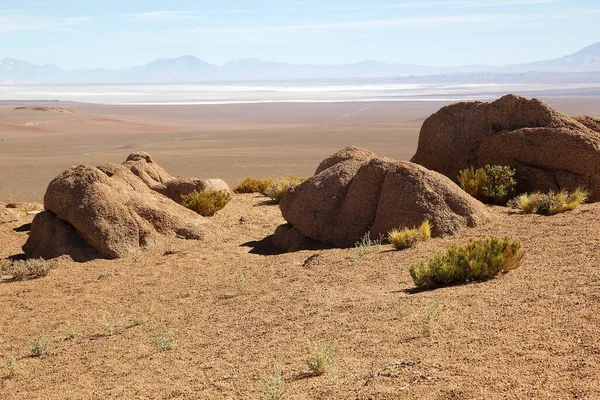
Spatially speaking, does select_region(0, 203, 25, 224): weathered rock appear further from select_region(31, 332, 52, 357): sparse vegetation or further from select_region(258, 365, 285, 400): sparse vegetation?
select_region(258, 365, 285, 400): sparse vegetation

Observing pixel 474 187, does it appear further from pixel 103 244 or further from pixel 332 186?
pixel 103 244

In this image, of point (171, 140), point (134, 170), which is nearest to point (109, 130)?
point (171, 140)

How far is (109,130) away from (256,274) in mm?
54491

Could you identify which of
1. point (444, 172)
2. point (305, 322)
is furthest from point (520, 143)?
point (305, 322)

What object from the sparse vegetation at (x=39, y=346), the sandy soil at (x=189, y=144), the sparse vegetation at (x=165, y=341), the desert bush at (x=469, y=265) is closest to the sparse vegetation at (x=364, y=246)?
the desert bush at (x=469, y=265)

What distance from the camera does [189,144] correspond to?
158ft

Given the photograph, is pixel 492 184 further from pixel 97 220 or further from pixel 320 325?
pixel 320 325

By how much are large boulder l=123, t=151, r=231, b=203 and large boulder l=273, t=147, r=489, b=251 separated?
4.51m

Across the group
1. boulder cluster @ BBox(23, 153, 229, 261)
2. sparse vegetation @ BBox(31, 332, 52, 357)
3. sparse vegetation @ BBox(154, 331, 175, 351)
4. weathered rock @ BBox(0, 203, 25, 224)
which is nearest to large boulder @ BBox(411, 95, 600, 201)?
boulder cluster @ BBox(23, 153, 229, 261)

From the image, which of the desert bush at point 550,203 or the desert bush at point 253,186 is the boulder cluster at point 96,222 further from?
the desert bush at point 253,186

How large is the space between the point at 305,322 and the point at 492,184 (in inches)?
326

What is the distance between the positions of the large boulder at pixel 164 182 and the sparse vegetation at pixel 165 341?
1020 cm

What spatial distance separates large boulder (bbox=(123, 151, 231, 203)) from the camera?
60.8ft

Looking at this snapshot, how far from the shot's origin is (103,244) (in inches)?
524
